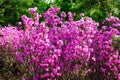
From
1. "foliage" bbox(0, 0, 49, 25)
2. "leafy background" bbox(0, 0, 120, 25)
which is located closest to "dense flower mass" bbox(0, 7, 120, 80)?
"leafy background" bbox(0, 0, 120, 25)

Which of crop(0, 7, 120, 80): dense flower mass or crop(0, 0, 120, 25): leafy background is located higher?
crop(0, 7, 120, 80): dense flower mass

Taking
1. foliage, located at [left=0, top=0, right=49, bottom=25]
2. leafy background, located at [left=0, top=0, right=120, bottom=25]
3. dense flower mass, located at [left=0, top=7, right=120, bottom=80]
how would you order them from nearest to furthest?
dense flower mass, located at [left=0, top=7, right=120, bottom=80] < leafy background, located at [left=0, top=0, right=120, bottom=25] < foliage, located at [left=0, top=0, right=49, bottom=25]

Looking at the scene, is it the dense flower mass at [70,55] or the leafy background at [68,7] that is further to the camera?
the leafy background at [68,7]

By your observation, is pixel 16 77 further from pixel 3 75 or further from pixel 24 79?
pixel 24 79

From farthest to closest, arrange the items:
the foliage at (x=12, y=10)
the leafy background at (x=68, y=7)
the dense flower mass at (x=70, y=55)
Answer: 1. the foliage at (x=12, y=10)
2. the leafy background at (x=68, y=7)
3. the dense flower mass at (x=70, y=55)

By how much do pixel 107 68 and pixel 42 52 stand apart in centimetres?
125

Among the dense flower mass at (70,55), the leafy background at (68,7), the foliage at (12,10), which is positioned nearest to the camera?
the dense flower mass at (70,55)

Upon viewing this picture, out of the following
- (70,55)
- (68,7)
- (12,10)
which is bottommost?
(68,7)

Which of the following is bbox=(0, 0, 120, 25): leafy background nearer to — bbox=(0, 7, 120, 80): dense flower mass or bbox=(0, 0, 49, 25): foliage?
bbox=(0, 0, 49, 25): foliage

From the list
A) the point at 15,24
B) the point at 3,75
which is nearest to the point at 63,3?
the point at 15,24

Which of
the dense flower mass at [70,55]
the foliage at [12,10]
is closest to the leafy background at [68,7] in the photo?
the foliage at [12,10]

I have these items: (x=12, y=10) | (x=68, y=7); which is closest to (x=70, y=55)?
(x=12, y=10)

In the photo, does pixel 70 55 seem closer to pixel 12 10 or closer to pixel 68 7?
pixel 12 10

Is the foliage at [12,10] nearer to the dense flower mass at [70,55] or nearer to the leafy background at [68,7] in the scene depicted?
the leafy background at [68,7]
